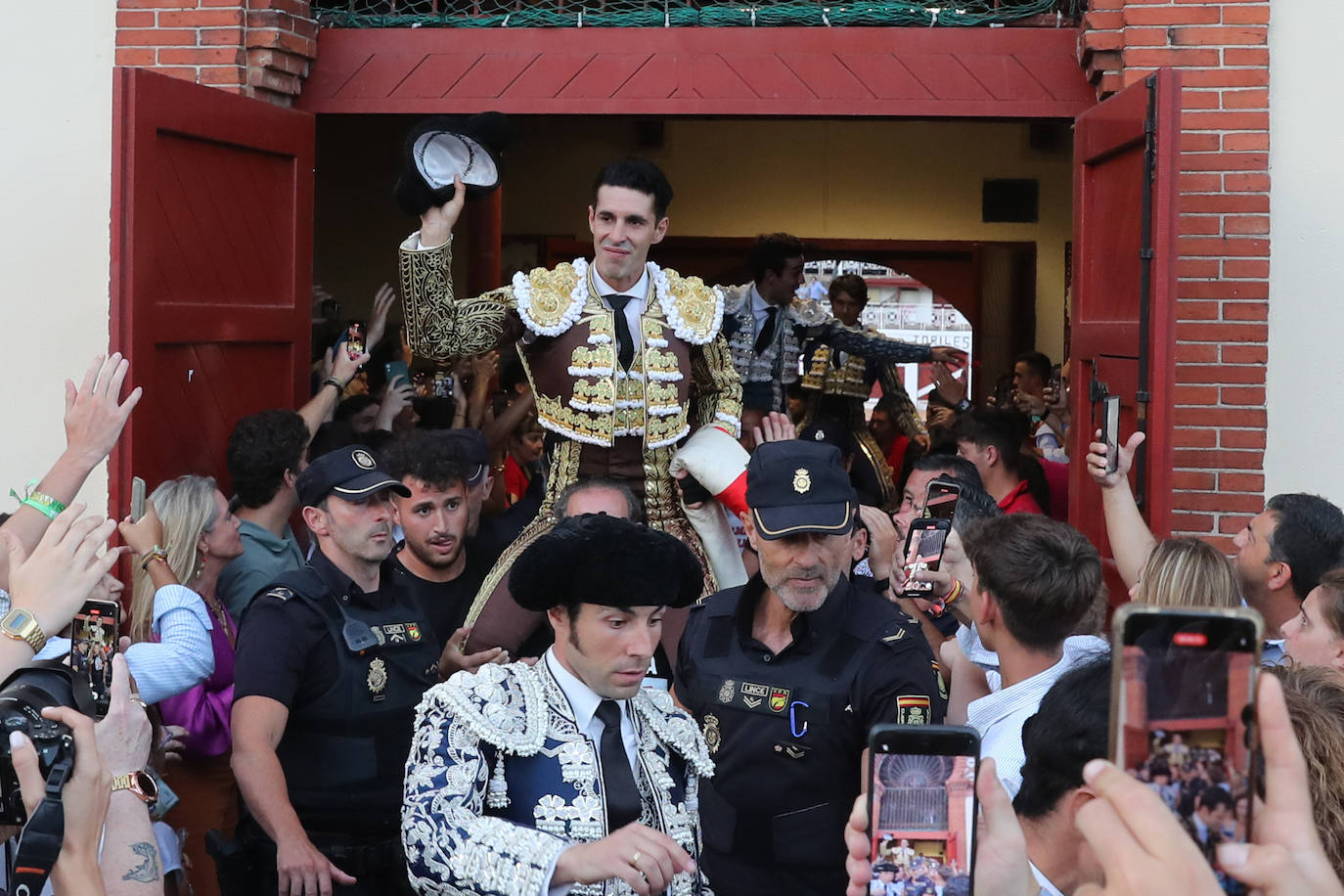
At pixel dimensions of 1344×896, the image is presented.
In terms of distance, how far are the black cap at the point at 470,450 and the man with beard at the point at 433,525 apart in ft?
0.09

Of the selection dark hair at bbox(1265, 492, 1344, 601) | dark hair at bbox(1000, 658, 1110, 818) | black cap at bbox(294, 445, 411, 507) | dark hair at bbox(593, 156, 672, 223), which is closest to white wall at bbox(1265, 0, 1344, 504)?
dark hair at bbox(1265, 492, 1344, 601)

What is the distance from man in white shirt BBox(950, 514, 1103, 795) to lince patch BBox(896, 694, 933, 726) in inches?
3.7

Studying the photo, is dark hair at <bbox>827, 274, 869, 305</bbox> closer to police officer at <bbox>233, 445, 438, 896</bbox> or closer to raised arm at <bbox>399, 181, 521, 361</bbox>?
raised arm at <bbox>399, 181, 521, 361</bbox>

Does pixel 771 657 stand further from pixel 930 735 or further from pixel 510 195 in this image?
pixel 510 195

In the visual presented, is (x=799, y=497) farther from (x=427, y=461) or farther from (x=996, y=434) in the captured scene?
(x=996, y=434)

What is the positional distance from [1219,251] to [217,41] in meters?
4.00

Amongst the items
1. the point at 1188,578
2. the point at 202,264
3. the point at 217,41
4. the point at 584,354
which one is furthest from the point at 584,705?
the point at 217,41

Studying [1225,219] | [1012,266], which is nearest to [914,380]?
[1012,266]

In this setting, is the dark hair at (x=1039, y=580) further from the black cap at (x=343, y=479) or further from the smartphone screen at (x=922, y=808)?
the black cap at (x=343, y=479)

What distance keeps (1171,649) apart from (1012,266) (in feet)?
40.4

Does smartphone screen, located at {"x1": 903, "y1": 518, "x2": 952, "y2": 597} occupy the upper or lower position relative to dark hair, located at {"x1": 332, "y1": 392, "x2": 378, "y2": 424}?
lower

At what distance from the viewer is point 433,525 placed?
505 cm

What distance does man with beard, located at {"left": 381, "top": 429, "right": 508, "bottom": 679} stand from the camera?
5008 mm

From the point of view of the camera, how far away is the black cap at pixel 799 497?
3.74m
